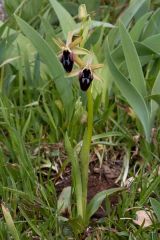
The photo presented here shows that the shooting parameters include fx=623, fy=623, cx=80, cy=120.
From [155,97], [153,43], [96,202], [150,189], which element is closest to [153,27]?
[153,43]

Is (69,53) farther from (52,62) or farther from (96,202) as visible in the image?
(52,62)

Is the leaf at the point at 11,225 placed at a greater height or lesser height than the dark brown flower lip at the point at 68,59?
lesser

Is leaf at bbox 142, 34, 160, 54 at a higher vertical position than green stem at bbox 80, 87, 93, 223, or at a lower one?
higher

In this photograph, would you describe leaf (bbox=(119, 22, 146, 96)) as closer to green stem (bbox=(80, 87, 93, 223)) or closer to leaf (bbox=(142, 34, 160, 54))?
leaf (bbox=(142, 34, 160, 54))

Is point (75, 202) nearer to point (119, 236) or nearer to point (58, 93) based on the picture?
point (119, 236)

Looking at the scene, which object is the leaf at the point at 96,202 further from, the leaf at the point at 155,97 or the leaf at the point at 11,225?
the leaf at the point at 155,97

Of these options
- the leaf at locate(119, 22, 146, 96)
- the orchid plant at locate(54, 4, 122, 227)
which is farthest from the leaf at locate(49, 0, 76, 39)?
the orchid plant at locate(54, 4, 122, 227)

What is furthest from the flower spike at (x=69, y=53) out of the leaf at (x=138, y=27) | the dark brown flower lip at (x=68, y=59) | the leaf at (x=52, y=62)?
the leaf at (x=138, y=27)

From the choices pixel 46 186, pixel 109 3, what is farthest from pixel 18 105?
pixel 109 3
